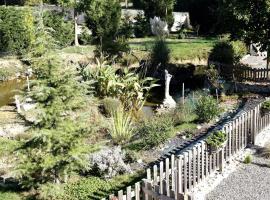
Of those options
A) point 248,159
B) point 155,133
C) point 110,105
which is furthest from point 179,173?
point 110,105

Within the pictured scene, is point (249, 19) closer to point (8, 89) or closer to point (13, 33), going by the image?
point (8, 89)

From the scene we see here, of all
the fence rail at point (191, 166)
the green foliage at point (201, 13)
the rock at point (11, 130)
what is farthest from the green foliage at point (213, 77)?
the green foliage at point (201, 13)

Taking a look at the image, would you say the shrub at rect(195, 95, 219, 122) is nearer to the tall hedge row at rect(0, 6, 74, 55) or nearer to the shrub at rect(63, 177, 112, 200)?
the shrub at rect(63, 177, 112, 200)

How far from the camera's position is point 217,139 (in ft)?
36.4

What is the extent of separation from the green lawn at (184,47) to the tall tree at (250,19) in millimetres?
7607

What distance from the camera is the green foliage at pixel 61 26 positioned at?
28998 millimetres

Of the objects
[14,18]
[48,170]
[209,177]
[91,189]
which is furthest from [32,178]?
[14,18]

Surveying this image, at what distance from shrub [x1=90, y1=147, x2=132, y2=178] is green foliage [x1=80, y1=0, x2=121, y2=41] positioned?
1796 centimetres

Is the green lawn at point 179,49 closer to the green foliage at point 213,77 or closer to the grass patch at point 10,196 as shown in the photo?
the green foliage at point 213,77

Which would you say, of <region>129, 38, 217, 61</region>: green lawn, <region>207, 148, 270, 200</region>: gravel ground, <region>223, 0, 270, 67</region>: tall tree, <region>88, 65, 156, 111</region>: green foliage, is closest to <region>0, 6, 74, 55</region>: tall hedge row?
<region>129, 38, 217, 61</region>: green lawn

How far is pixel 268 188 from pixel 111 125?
5.25m

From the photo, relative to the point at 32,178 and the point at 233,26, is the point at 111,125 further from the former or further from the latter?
the point at 233,26

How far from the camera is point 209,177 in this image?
11297 mm

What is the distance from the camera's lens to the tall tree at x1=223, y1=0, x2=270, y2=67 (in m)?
18.4
